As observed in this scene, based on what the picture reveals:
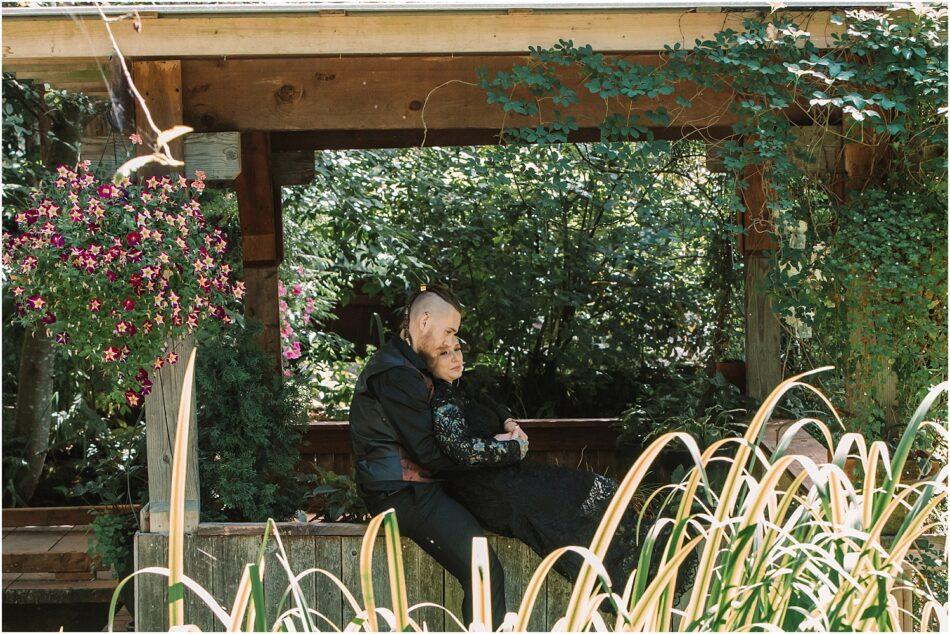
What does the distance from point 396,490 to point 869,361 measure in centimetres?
173

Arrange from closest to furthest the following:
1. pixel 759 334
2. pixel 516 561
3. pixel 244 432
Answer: pixel 516 561
pixel 244 432
pixel 759 334

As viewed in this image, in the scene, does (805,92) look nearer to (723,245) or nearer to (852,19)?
(852,19)

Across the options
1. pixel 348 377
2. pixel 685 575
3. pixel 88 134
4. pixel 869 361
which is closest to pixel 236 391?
pixel 88 134

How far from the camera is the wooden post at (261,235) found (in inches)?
199

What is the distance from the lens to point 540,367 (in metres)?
7.09

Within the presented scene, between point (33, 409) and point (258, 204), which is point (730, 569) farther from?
point (33, 409)

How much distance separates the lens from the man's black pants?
314 cm

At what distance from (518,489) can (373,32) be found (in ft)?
5.03

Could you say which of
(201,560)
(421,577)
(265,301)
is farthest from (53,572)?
(421,577)

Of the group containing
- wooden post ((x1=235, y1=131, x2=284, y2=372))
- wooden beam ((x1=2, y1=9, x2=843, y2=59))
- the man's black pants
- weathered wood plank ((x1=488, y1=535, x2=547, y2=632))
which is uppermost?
wooden beam ((x1=2, y1=9, x2=843, y2=59))

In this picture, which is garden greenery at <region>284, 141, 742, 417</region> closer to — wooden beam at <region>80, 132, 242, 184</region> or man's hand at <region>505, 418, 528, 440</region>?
wooden beam at <region>80, 132, 242, 184</region>

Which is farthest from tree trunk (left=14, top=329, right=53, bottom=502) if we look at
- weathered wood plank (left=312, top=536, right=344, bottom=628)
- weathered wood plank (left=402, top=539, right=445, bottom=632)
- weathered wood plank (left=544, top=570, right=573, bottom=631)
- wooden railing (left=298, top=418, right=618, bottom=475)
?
weathered wood plank (left=544, top=570, right=573, bottom=631)

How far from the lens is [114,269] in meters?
3.04

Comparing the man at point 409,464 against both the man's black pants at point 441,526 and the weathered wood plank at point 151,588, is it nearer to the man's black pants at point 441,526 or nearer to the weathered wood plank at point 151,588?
the man's black pants at point 441,526
